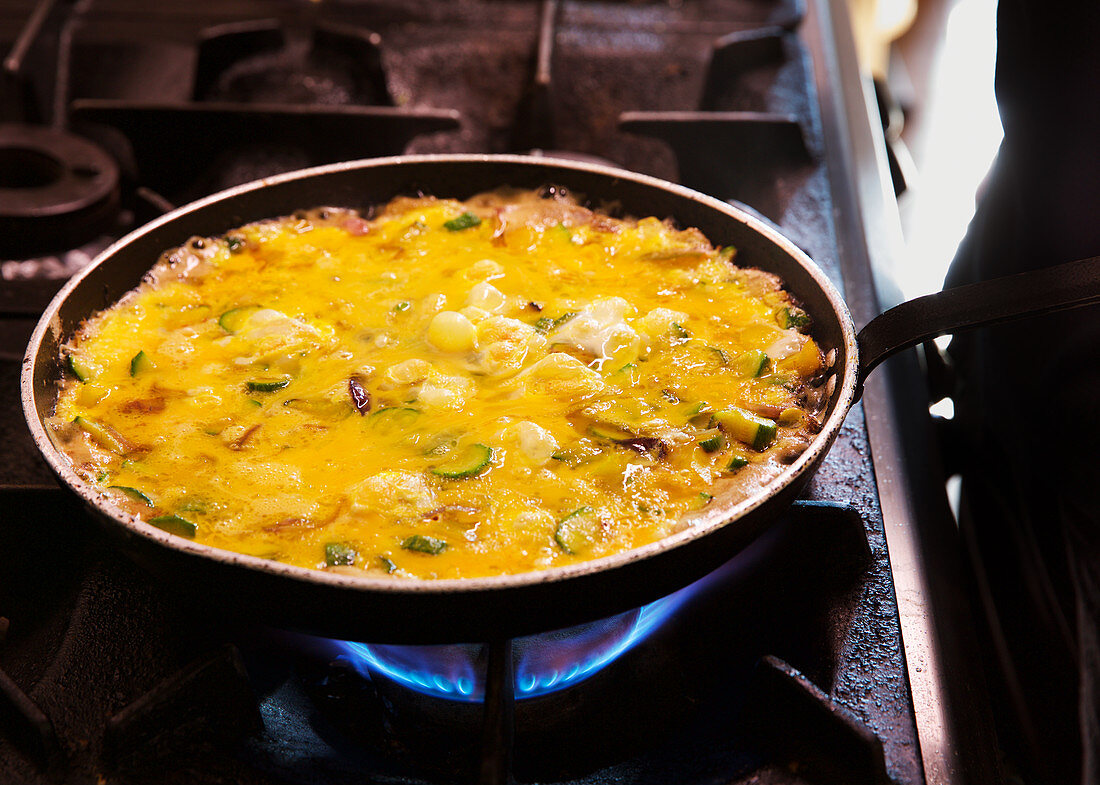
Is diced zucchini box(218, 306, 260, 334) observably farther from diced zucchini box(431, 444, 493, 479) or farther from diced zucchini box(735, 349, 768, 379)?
diced zucchini box(735, 349, 768, 379)

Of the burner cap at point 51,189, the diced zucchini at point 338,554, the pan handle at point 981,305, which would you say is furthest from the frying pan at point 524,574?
the burner cap at point 51,189

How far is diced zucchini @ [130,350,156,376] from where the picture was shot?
183 centimetres

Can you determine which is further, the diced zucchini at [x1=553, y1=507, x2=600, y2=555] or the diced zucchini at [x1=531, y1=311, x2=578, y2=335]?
the diced zucchini at [x1=531, y1=311, x2=578, y2=335]

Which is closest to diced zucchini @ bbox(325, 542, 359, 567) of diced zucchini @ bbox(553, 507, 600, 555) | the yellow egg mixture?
the yellow egg mixture

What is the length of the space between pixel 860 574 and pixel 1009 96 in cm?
126

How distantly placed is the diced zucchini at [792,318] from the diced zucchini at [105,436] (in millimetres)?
1407

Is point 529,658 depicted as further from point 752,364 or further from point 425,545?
point 752,364

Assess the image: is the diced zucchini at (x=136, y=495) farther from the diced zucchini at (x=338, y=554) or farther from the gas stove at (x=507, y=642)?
the diced zucchini at (x=338, y=554)

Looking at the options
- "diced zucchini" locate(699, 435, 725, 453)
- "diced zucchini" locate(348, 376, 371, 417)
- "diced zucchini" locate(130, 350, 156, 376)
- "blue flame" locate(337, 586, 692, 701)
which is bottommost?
"blue flame" locate(337, 586, 692, 701)

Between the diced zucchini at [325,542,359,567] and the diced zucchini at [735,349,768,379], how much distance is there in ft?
3.00

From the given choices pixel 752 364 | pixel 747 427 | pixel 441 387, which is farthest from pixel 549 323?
pixel 747 427

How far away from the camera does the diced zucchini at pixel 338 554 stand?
54.0 inches

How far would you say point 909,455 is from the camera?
203 cm

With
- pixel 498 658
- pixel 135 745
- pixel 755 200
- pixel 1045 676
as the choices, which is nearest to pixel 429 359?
pixel 498 658
